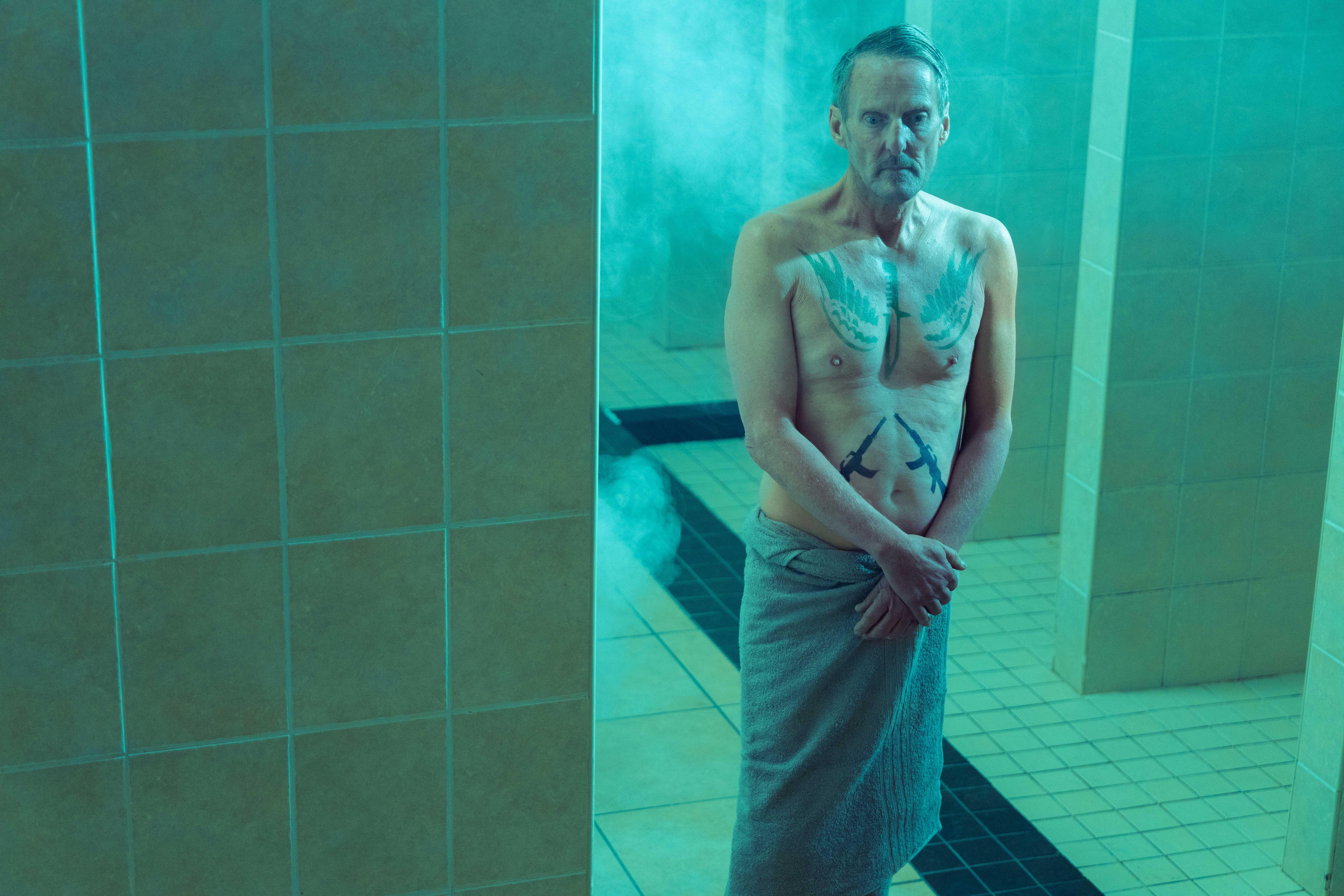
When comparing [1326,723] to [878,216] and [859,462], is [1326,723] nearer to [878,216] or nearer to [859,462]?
[859,462]

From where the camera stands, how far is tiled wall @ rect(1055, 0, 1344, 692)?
2.76 meters

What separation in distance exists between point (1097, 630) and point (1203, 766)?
351 mm

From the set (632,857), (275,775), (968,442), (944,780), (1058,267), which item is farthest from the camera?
(1058,267)

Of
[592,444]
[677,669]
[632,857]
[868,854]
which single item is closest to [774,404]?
[592,444]

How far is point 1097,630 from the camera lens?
2961 mm

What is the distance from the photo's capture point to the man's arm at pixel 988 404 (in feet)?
6.16

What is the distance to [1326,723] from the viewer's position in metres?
2.31

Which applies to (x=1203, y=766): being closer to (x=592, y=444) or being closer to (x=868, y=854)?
(x=868, y=854)

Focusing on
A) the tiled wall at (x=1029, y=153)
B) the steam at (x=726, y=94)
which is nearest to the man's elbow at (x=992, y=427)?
the tiled wall at (x=1029, y=153)

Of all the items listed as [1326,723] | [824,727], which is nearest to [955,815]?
[1326,723]

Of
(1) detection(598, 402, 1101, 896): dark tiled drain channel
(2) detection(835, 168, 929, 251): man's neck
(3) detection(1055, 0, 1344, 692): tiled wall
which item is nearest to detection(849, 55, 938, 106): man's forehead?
(2) detection(835, 168, 929, 251): man's neck

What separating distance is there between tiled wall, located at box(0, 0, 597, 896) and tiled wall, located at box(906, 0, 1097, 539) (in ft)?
5.85

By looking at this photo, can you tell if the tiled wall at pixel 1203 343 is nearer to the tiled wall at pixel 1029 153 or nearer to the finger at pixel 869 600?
the tiled wall at pixel 1029 153

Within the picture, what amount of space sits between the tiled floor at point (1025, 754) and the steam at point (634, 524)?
6cm
